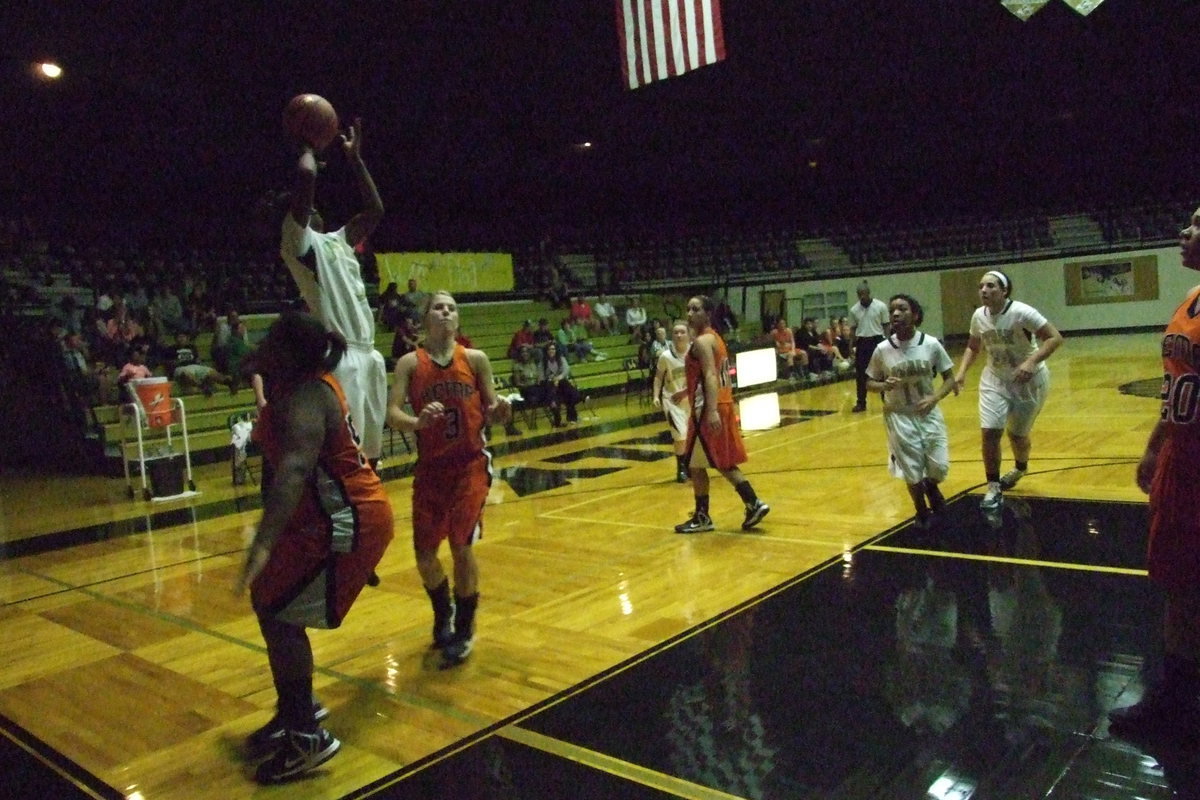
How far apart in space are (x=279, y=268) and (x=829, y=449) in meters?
11.0

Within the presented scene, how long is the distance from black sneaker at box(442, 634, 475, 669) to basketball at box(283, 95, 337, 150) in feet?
6.43

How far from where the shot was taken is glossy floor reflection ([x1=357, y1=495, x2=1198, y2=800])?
8.17ft

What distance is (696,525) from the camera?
18.8 ft

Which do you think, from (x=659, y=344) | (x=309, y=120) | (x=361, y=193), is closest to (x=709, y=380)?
(x=361, y=193)

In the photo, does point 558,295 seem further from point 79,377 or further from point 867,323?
point 79,377

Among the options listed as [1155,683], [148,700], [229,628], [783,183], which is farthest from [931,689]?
[783,183]

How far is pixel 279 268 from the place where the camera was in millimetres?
16062

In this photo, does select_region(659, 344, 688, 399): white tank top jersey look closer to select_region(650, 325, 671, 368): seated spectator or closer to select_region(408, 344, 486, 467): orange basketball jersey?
select_region(408, 344, 486, 467): orange basketball jersey

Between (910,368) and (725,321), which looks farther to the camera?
(725,321)

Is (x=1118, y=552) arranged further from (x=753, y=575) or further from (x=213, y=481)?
(x=213, y=481)

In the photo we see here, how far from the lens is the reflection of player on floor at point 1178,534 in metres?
2.51

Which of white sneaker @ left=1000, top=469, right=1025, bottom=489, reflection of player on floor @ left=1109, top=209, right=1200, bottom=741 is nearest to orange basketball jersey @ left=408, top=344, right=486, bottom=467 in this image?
reflection of player on floor @ left=1109, top=209, right=1200, bottom=741

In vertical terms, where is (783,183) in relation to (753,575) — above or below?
above

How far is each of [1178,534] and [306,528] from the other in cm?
248
